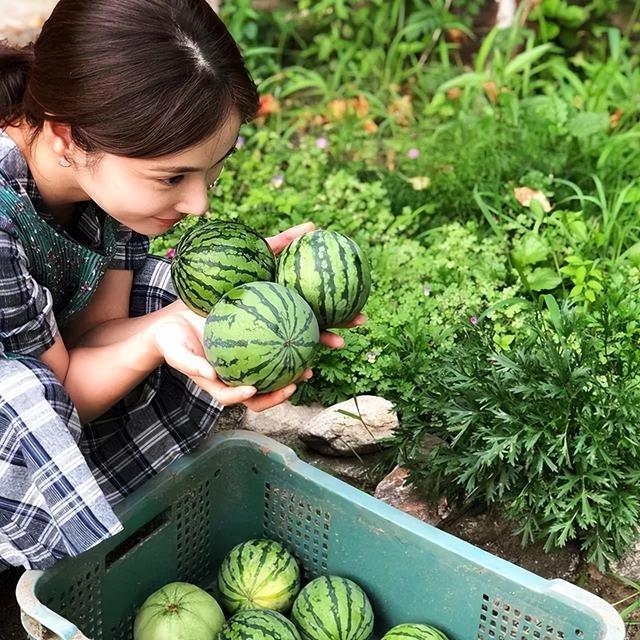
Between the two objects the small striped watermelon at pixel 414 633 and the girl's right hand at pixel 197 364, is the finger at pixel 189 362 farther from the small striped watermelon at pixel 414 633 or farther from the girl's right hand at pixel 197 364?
the small striped watermelon at pixel 414 633

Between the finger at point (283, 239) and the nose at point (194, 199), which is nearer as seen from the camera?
the nose at point (194, 199)

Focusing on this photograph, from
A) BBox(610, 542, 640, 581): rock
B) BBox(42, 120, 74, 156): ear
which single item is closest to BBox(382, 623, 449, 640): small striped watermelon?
BBox(610, 542, 640, 581): rock

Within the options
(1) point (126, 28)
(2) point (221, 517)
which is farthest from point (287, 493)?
(1) point (126, 28)

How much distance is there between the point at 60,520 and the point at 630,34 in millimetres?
4953

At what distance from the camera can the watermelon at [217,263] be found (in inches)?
93.1

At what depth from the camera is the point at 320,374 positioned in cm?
359

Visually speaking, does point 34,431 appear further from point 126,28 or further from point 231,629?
point 126,28

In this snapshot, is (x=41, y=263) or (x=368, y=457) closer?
(x=41, y=263)

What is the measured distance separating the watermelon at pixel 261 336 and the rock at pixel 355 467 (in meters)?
1.18

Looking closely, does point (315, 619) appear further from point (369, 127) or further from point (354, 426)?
point (369, 127)

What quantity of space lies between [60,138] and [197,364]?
70cm

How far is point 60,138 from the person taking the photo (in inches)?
95.8

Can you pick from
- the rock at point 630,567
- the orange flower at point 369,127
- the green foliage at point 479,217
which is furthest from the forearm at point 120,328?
the orange flower at point 369,127

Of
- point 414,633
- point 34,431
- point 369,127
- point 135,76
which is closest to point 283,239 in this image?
point 135,76
